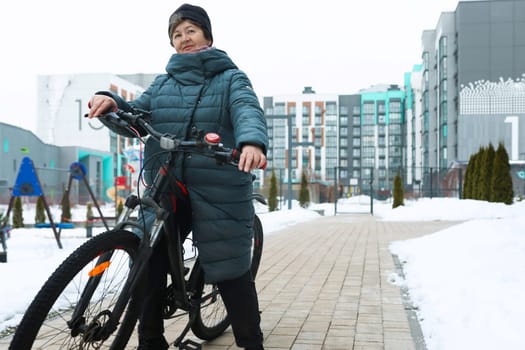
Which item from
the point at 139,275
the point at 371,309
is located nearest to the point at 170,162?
the point at 139,275

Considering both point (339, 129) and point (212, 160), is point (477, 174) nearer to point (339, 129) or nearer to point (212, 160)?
point (212, 160)

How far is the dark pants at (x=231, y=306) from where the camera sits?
245cm

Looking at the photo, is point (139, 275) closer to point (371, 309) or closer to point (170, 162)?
→ point (170, 162)

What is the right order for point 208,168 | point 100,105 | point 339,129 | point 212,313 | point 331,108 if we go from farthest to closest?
point 339,129 < point 331,108 < point 212,313 < point 208,168 < point 100,105

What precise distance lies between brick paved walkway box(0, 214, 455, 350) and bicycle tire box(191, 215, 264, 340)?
0.24 ft

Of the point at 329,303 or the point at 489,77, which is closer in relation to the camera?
the point at 329,303

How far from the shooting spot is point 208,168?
2.44 m

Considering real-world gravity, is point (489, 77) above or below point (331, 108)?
below

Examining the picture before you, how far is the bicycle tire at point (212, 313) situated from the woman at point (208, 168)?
11.9 inches

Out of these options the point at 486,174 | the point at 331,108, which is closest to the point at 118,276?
the point at 486,174

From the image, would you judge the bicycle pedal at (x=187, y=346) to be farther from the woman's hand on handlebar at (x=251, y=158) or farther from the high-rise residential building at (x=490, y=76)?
the high-rise residential building at (x=490, y=76)

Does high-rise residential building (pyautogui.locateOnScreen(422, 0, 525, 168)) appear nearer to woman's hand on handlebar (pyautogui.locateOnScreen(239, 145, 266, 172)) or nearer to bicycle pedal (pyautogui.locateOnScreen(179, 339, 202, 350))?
bicycle pedal (pyautogui.locateOnScreen(179, 339, 202, 350))

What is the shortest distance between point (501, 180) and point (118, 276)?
68.1 feet

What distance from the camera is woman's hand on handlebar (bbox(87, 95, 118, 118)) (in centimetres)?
231
